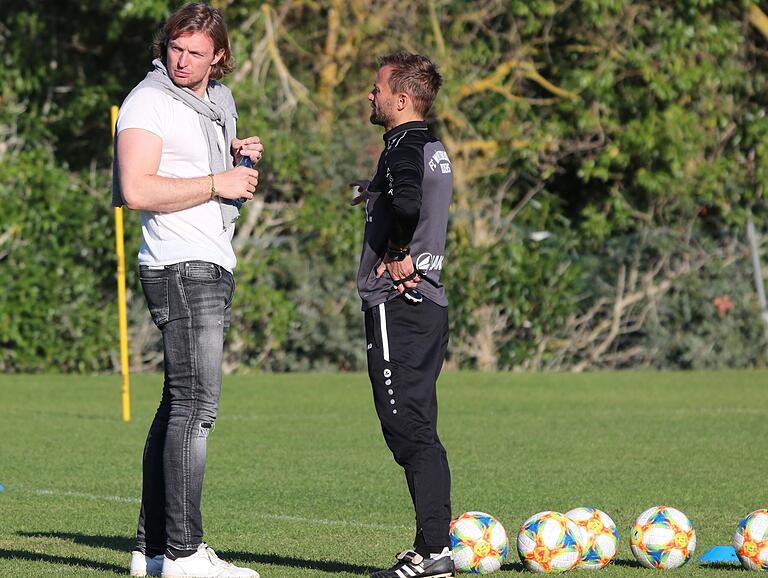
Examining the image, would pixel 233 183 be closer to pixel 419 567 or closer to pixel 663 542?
pixel 419 567

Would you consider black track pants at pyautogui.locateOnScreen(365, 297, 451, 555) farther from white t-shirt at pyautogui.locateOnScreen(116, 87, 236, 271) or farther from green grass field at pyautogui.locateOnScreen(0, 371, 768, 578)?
white t-shirt at pyautogui.locateOnScreen(116, 87, 236, 271)

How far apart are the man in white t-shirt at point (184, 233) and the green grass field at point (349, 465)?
530mm

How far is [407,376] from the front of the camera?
18.0 feet

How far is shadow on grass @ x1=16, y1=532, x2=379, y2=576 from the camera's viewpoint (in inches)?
233

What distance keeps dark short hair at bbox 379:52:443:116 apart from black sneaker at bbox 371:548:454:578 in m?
1.72

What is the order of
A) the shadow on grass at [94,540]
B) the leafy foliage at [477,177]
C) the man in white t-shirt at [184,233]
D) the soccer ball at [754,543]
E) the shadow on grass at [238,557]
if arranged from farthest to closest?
1. the leafy foliage at [477,177]
2. the shadow on grass at [94,540]
3. the shadow on grass at [238,557]
4. the soccer ball at [754,543]
5. the man in white t-shirt at [184,233]

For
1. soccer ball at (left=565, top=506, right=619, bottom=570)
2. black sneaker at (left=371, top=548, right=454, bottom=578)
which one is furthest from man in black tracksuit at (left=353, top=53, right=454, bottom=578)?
soccer ball at (left=565, top=506, right=619, bottom=570)

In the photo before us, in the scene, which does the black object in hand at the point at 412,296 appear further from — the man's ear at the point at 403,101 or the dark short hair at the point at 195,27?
the dark short hair at the point at 195,27

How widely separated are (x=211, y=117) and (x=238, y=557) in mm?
1945

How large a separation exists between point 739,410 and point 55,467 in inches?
259

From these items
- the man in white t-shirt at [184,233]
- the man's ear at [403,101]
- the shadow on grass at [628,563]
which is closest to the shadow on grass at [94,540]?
the man in white t-shirt at [184,233]

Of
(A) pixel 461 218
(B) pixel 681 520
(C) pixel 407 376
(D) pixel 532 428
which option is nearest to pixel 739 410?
(D) pixel 532 428

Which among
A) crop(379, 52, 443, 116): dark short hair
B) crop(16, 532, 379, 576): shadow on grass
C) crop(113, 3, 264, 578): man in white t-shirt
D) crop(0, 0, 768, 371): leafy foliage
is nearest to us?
crop(113, 3, 264, 578): man in white t-shirt

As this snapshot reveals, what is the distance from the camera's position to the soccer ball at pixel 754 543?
19.1 feet
